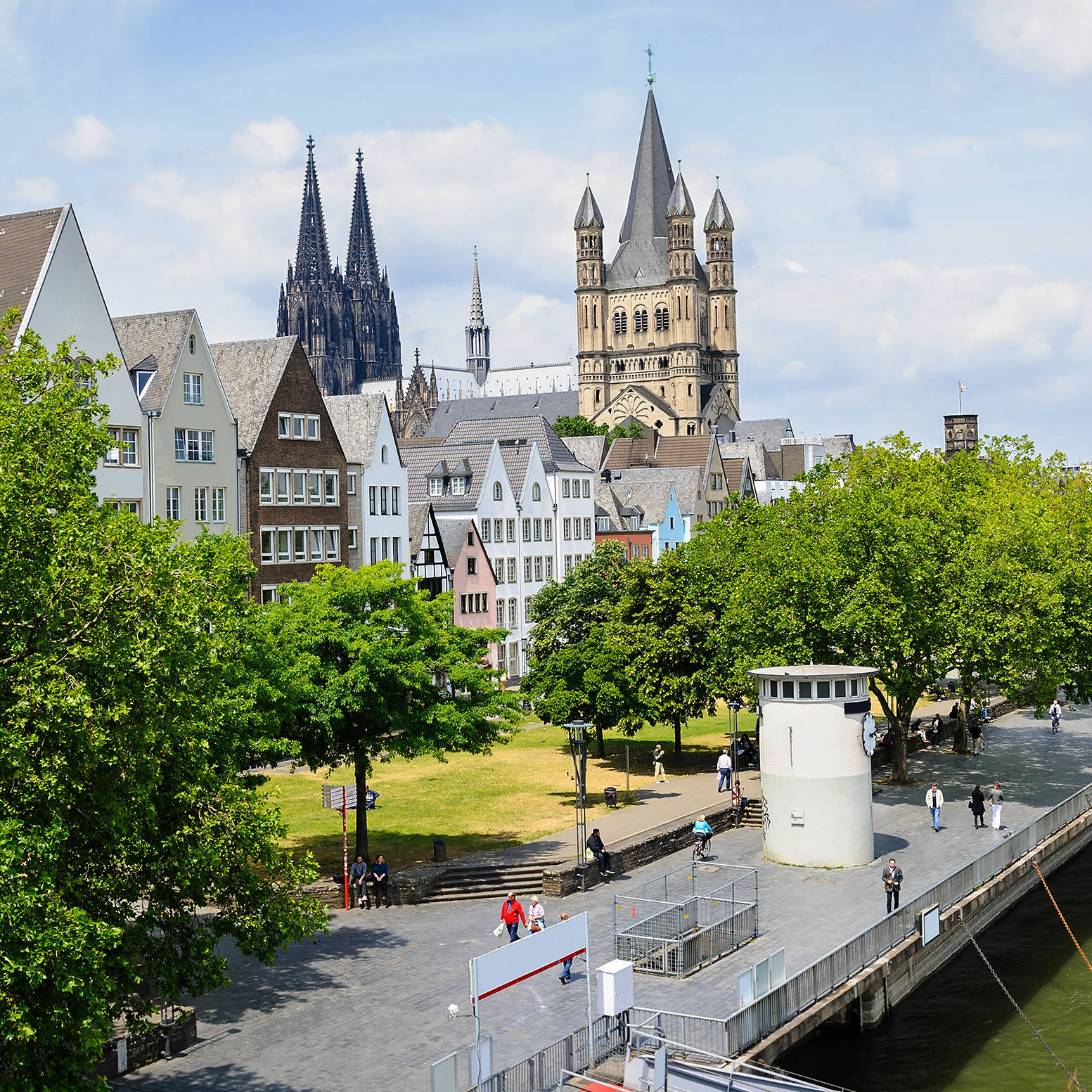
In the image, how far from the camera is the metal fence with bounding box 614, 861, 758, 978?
28.8 meters

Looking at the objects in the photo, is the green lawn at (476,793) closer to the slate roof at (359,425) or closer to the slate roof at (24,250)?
the slate roof at (359,425)

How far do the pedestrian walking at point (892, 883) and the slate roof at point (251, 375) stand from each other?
118 ft

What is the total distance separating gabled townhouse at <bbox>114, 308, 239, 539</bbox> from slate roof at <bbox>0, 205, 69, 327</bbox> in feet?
22.4

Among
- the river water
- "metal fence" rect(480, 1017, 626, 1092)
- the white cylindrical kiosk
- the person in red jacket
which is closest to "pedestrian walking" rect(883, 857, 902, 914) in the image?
the river water

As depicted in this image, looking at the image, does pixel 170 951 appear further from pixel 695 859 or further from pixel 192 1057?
pixel 695 859

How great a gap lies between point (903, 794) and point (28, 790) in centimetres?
3845

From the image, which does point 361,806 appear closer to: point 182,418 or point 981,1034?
point 981,1034

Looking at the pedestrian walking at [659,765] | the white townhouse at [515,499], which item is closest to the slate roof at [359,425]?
the white townhouse at [515,499]

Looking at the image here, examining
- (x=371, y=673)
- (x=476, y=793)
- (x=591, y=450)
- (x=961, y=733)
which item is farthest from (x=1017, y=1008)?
(x=591, y=450)

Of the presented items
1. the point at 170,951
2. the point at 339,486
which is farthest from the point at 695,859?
the point at 339,486

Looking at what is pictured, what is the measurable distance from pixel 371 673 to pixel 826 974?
14.1 metres

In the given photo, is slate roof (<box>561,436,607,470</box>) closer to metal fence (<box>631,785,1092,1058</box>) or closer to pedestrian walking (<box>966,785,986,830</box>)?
pedestrian walking (<box>966,785,986,830</box>)

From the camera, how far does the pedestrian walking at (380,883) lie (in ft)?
114

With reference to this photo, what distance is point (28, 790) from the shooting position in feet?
52.5
